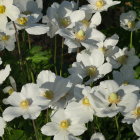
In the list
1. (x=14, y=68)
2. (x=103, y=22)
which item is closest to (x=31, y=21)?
(x=14, y=68)

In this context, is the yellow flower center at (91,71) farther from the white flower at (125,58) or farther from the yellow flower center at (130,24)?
the yellow flower center at (130,24)

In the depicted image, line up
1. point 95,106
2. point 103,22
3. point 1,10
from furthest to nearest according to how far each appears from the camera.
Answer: point 103,22
point 1,10
point 95,106

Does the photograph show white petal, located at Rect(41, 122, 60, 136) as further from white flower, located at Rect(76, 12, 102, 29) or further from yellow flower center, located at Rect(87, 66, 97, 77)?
white flower, located at Rect(76, 12, 102, 29)

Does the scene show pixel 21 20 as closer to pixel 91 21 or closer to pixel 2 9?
pixel 2 9

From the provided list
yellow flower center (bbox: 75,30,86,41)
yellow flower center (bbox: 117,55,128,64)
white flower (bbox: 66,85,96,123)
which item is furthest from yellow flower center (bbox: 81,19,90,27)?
white flower (bbox: 66,85,96,123)

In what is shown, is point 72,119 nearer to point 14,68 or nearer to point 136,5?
point 14,68

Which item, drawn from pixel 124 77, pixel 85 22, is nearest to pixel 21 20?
pixel 85 22
